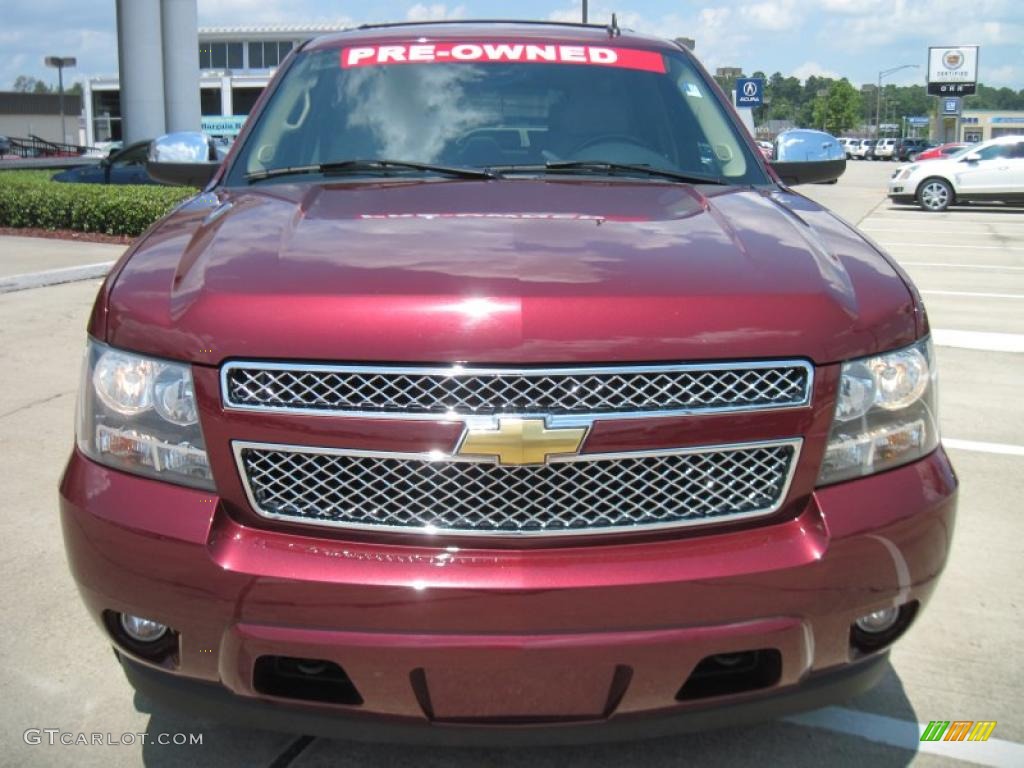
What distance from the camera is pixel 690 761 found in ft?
8.41

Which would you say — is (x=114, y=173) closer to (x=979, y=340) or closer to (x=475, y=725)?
(x=979, y=340)

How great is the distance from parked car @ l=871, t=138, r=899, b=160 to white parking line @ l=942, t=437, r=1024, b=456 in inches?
2805

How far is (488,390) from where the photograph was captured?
200 centimetres

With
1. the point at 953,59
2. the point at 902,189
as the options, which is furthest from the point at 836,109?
the point at 902,189

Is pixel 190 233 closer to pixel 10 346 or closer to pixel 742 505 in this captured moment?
pixel 742 505

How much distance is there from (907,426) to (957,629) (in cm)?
140

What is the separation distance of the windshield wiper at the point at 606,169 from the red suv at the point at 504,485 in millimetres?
1031

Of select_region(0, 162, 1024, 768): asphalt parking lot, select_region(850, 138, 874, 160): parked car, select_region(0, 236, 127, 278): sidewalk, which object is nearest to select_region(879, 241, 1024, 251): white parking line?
select_region(0, 162, 1024, 768): asphalt parking lot

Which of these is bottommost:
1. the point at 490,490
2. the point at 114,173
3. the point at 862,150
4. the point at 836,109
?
the point at 490,490

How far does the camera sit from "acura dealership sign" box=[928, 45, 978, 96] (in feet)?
233

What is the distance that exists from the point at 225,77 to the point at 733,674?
81929 mm

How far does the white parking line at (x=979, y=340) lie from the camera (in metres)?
7.98

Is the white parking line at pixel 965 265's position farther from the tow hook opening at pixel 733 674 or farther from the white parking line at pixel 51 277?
the tow hook opening at pixel 733 674

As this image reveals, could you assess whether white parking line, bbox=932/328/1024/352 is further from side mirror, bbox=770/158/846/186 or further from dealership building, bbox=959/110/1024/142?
dealership building, bbox=959/110/1024/142
